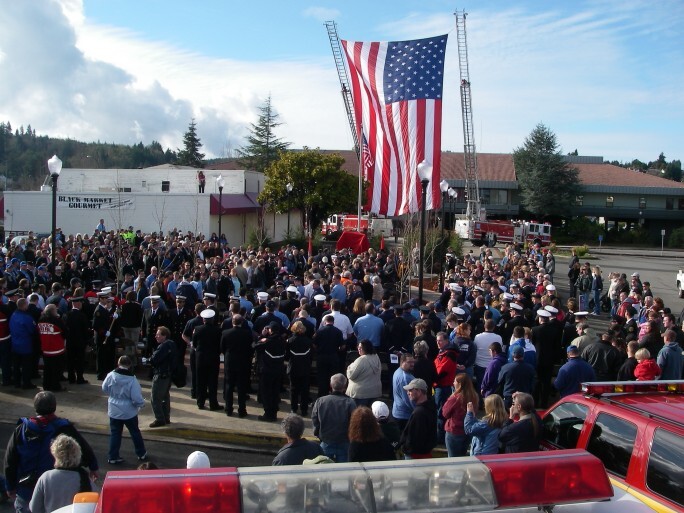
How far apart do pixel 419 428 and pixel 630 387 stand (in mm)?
2170

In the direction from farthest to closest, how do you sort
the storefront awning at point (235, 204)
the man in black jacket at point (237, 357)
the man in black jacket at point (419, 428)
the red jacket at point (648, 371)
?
1. the storefront awning at point (235, 204)
2. the man in black jacket at point (237, 357)
3. the red jacket at point (648, 371)
4. the man in black jacket at point (419, 428)

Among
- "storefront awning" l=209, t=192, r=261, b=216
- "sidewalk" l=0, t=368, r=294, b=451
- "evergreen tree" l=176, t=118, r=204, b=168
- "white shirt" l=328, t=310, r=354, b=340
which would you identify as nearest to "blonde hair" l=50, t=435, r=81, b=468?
"sidewalk" l=0, t=368, r=294, b=451

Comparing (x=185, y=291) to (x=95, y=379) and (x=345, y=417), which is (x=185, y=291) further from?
(x=345, y=417)

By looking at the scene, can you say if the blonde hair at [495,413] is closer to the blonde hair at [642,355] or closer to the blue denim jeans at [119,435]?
the blonde hair at [642,355]

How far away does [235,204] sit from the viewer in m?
37.3

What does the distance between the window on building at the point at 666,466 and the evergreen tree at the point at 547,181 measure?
205 ft

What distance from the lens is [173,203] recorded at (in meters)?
34.8

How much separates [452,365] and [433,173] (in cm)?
1190

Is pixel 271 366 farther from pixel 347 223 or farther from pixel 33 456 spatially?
pixel 347 223

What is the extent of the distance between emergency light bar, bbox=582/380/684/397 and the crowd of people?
661 mm

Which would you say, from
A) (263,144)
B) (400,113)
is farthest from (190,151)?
(400,113)

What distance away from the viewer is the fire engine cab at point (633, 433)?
4.81 meters

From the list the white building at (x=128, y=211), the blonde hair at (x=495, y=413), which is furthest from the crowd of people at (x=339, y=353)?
the white building at (x=128, y=211)

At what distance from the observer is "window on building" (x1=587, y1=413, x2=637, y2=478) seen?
5.25 metres
